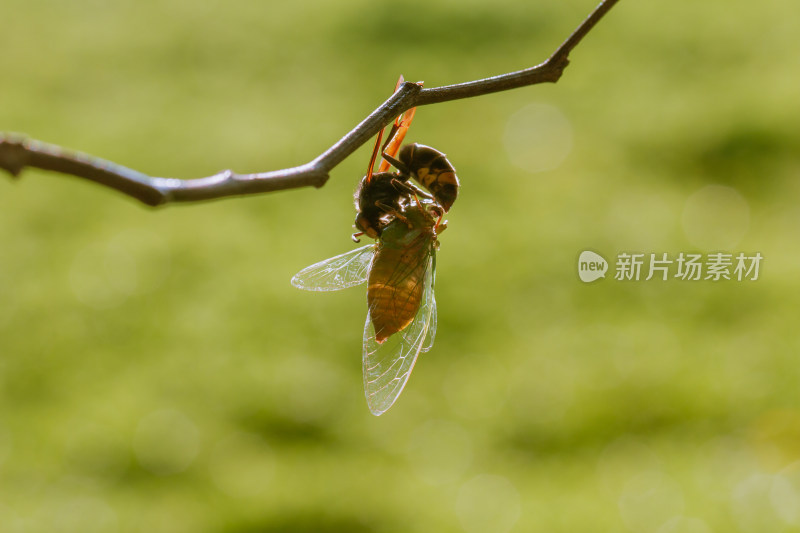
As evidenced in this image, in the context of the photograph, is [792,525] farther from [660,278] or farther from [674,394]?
[660,278]

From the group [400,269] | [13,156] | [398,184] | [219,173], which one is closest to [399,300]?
[400,269]

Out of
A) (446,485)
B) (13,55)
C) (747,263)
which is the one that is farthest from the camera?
(13,55)

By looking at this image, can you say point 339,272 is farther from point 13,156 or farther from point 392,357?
point 13,156

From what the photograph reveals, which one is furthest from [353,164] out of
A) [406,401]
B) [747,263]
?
[747,263]

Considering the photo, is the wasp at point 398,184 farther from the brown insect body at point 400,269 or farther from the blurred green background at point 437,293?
the blurred green background at point 437,293

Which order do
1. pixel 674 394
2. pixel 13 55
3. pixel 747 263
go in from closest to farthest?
pixel 674 394, pixel 747 263, pixel 13 55

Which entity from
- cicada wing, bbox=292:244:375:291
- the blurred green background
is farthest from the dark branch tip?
the blurred green background
